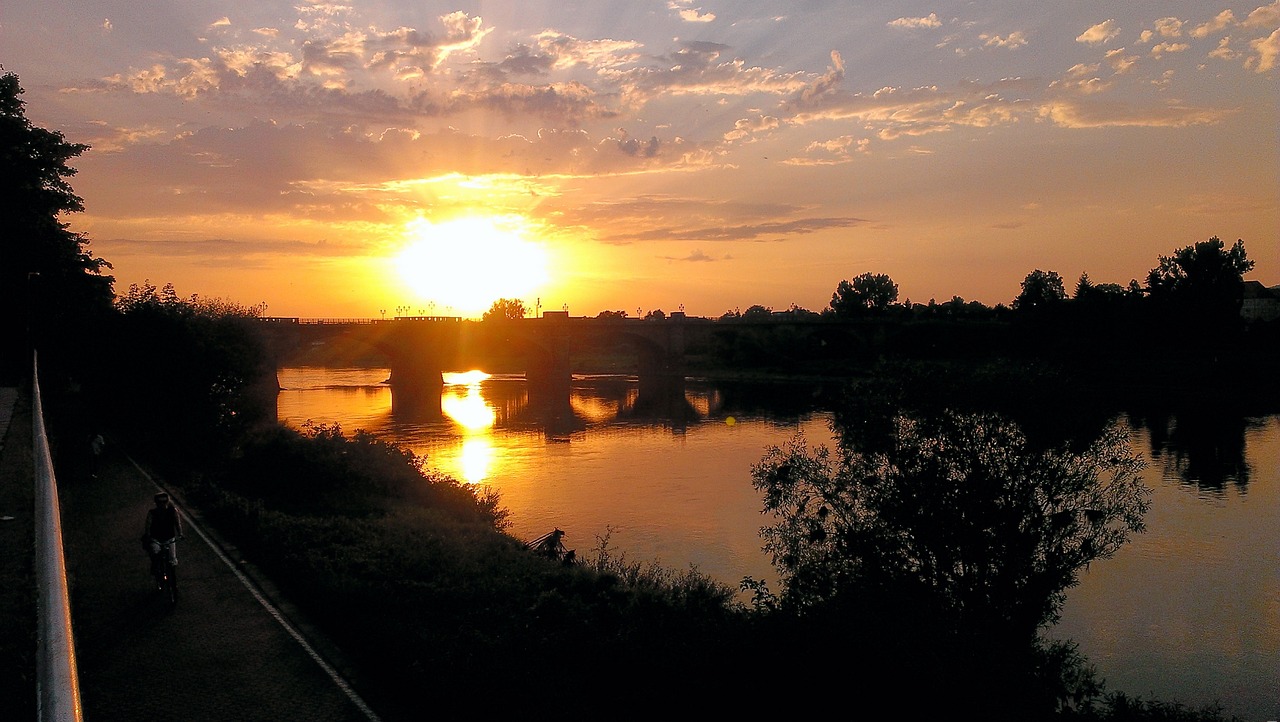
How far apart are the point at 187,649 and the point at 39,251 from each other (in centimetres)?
2984

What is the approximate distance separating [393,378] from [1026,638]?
298 ft

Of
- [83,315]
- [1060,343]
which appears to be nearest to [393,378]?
[83,315]

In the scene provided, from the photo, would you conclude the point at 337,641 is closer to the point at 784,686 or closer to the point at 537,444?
the point at 784,686

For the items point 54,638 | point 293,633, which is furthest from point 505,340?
point 54,638

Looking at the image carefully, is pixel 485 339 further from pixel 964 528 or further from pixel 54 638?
pixel 54 638

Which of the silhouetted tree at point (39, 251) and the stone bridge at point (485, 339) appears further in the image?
the stone bridge at point (485, 339)

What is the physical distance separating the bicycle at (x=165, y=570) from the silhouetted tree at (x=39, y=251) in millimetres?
21075

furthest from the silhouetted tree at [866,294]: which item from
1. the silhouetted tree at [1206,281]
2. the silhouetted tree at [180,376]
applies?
the silhouetted tree at [180,376]

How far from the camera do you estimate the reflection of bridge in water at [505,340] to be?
85062 mm

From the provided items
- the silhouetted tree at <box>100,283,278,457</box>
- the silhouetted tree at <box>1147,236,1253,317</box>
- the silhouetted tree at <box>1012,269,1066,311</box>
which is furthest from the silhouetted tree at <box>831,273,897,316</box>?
the silhouetted tree at <box>100,283,278,457</box>

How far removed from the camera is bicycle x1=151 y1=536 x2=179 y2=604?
15.6 meters

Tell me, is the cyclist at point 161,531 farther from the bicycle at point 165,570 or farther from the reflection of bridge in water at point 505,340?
the reflection of bridge in water at point 505,340

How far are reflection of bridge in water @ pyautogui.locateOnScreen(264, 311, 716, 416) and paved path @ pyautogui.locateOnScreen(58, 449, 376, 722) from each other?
6079 centimetres

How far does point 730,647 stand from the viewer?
15.4 m
